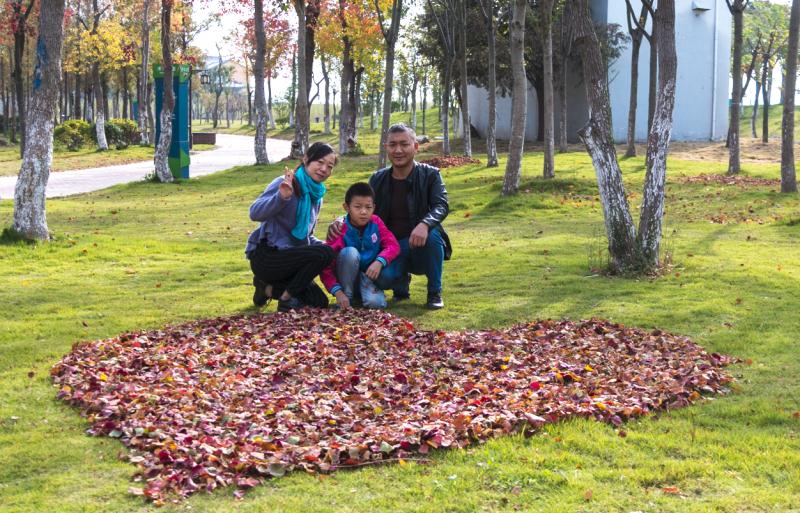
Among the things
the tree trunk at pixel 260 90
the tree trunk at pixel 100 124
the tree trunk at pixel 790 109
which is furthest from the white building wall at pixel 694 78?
the tree trunk at pixel 790 109

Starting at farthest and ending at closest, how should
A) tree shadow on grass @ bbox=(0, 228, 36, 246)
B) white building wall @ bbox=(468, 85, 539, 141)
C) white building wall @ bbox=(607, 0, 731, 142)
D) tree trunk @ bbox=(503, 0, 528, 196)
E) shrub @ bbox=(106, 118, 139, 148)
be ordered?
white building wall @ bbox=(468, 85, 539, 141) → white building wall @ bbox=(607, 0, 731, 142) → shrub @ bbox=(106, 118, 139, 148) → tree trunk @ bbox=(503, 0, 528, 196) → tree shadow on grass @ bbox=(0, 228, 36, 246)

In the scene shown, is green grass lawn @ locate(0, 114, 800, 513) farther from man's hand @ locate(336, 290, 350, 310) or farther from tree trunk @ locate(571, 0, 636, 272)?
man's hand @ locate(336, 290, 350, 310)

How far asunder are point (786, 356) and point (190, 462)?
4.58 metres

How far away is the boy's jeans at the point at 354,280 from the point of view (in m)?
8.66

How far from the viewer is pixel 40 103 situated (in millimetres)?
12719

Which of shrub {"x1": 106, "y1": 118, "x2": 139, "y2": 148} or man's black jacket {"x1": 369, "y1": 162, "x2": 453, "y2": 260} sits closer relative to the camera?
man's black jacket {"x1": 369, "y1": 162, "x2": 453, "y2": 260}

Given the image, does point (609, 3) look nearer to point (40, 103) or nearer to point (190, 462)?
point (40, 103)

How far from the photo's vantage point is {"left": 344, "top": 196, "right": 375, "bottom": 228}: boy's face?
8.63m

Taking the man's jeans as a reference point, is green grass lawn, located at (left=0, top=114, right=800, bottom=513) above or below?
below

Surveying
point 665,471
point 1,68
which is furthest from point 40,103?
point 1,68

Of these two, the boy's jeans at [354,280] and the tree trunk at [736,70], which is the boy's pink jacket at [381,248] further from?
the tree trunk at [736,70]

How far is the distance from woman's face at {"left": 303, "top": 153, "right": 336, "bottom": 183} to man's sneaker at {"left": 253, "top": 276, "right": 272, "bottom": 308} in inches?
46.7

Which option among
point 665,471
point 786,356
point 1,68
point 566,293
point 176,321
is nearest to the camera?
point 665,471

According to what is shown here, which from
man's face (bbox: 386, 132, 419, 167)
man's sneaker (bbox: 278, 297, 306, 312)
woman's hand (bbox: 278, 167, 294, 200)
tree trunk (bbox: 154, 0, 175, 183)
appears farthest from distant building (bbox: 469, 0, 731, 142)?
woman's hand (bbox: 278, 167, 294, 200)
